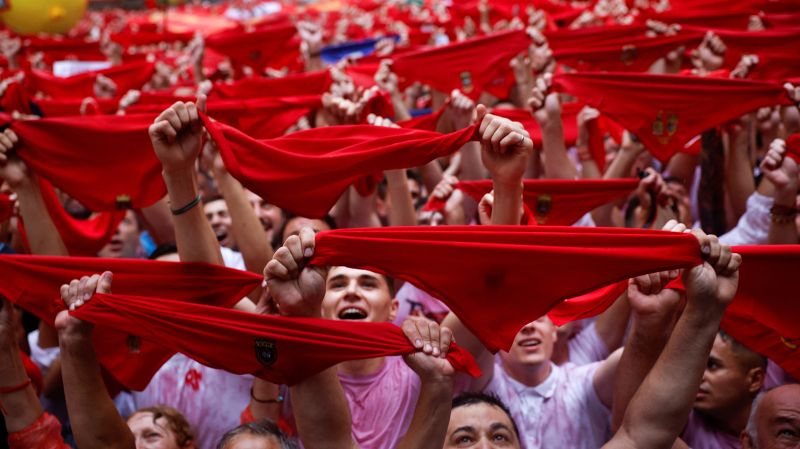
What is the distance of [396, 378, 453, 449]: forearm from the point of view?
230 cm

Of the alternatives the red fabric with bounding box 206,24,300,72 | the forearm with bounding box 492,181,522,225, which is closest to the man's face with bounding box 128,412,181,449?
the forearm with bounding box 492,181,522,225

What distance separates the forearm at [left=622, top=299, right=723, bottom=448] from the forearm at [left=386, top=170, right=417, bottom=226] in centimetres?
140

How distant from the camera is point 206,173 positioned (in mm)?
5621

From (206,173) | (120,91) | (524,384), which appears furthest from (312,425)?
(120,91)

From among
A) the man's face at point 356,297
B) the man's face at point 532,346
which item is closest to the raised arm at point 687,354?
the man's face at point 532,346

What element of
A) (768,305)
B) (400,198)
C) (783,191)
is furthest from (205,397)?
(783,191)

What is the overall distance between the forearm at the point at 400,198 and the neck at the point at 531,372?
0.74 m

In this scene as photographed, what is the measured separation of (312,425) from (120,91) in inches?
188

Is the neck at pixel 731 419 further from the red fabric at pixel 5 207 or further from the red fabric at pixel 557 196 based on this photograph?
the red fabric at pixel 5 207

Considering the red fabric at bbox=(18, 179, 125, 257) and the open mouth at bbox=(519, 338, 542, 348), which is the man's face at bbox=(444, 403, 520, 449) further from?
the red fabric at bbox=(18, 179, 125, 257)

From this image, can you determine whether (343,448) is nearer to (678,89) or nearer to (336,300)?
(336,300)

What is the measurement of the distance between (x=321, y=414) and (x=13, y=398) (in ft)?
3.47

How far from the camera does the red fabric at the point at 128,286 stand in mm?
2711

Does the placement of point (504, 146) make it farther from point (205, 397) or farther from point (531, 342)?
point (205, 397)
